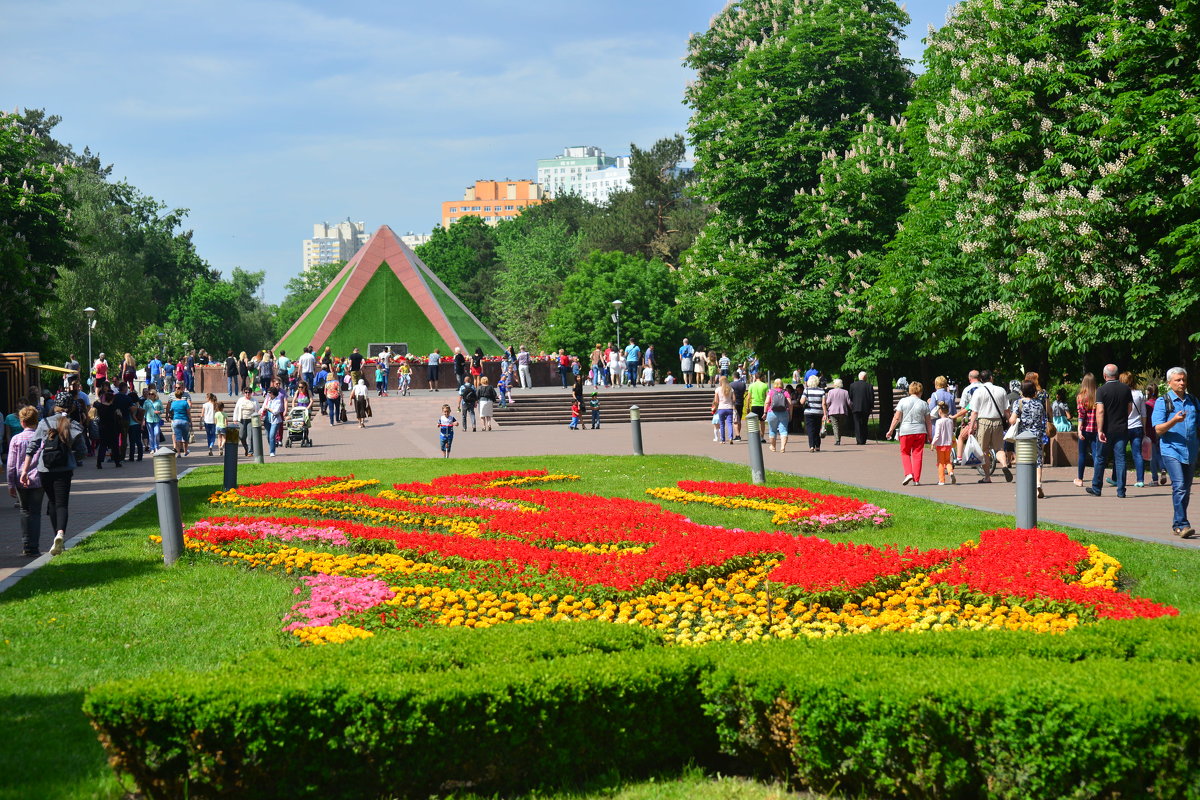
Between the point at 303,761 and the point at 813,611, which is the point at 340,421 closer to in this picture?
the point at 813,611

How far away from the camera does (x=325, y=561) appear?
959 cm

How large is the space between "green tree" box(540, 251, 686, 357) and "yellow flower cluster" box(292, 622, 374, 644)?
160ft

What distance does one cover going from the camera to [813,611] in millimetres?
7652

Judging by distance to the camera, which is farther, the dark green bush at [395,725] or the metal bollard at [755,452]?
the metal bollard at [755,452]

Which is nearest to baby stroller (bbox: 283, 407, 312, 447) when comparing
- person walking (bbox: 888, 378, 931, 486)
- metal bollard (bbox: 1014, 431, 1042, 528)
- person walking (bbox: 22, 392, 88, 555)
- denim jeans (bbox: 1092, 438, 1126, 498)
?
person walking (bbox: 22, 392, 88, 555)

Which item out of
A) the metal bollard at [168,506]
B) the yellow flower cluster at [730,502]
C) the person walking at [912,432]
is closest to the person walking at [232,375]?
the yellow flower cluster at [730,502]

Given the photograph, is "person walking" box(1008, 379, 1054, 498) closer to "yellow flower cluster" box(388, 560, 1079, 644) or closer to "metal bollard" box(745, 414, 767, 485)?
"metal bollard" box(745, 414, 767, 485)

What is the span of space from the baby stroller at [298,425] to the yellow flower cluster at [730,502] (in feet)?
42.6

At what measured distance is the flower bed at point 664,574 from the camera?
23.7 feet

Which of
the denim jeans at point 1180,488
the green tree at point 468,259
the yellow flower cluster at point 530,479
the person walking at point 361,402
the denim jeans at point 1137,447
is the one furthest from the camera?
the green tree at point 468,259

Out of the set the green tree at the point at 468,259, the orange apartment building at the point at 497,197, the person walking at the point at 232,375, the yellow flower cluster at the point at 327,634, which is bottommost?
the yellow flower cluster at the point at 327,634

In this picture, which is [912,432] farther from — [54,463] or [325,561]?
[54,463]

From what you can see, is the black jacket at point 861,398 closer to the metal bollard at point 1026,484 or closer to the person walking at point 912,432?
the person walking at point 912,432

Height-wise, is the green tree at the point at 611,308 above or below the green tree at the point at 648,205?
below
